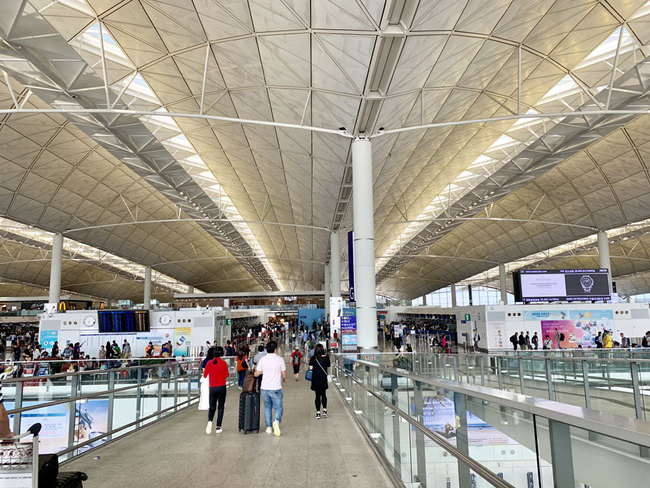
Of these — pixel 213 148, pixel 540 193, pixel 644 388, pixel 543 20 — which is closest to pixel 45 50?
pixel 213 148

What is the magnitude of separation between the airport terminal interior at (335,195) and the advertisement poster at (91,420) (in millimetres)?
50

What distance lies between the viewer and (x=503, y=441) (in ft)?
9.26

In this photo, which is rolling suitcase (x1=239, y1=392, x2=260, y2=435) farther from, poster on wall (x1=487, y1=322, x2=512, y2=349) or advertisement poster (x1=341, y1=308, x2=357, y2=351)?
poster on wall (x1=487, y1=322, x2=512, y2=349)

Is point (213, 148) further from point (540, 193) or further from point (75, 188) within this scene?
point (540, 193)

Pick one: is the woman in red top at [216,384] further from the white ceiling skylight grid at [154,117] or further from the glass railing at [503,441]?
the white ceiling skylight grid at [154,117]

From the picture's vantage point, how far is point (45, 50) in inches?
571

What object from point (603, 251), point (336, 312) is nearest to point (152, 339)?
→ point (336, 312)

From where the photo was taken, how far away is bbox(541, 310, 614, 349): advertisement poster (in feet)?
93.8

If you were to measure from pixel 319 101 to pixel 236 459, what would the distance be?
12274 mm

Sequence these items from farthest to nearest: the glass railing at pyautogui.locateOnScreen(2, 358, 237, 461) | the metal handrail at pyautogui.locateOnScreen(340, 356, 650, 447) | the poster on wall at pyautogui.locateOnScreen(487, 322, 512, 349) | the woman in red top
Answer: the poster on wall at pyautogui.locateOnScreen(487, 322, 512, 349), the woman in red top, the glass railing at pyautogui.locateOnScreen(2, 358, 237, 461), the metal handrail at pyautogui.locateOnScreen(340, 356, 650, 447)

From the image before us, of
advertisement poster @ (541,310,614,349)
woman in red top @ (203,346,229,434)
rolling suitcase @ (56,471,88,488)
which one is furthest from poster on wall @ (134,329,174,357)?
rolling suitcase @ (56,471,88,488)

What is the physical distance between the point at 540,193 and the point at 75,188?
34.4 meters

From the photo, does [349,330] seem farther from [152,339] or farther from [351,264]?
[152,339]

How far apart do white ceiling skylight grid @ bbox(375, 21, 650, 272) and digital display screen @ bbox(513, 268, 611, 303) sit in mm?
6632
